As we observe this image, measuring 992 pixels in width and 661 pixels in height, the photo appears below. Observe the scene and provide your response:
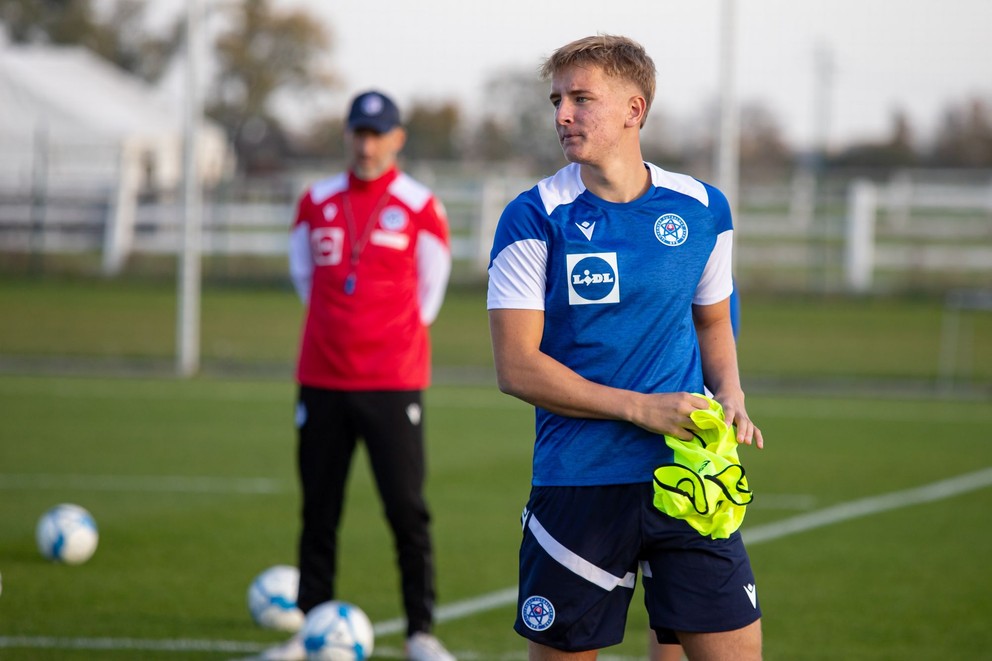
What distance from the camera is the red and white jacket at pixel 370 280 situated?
646 cm

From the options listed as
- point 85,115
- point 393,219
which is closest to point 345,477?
point 393,219

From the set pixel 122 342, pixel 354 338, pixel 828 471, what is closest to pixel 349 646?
pixel 354 338

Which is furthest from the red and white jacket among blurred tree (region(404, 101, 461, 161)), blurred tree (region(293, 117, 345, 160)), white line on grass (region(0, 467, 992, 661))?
blurred tree (region(293, 117, 345, 160))

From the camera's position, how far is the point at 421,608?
248 inches

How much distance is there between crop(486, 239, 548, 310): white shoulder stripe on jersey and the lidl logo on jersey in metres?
0.08

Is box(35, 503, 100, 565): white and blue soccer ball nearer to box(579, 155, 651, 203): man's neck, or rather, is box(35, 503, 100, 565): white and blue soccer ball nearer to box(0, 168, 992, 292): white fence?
A: box(579, 155, 651, 203): man's neck

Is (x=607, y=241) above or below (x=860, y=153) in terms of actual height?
below

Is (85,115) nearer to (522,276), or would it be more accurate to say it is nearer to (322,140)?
(322,140)

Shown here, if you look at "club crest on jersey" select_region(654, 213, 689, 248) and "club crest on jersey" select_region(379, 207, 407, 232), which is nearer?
"club crest on jersey" select_region(654, 213, 689, 248)

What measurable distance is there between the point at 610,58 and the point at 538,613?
156 cm

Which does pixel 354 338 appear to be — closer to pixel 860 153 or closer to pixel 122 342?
pixel 122 342

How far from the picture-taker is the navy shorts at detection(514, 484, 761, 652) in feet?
12.5

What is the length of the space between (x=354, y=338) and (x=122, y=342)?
1603cm

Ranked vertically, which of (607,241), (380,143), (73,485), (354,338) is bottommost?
(73,485)
